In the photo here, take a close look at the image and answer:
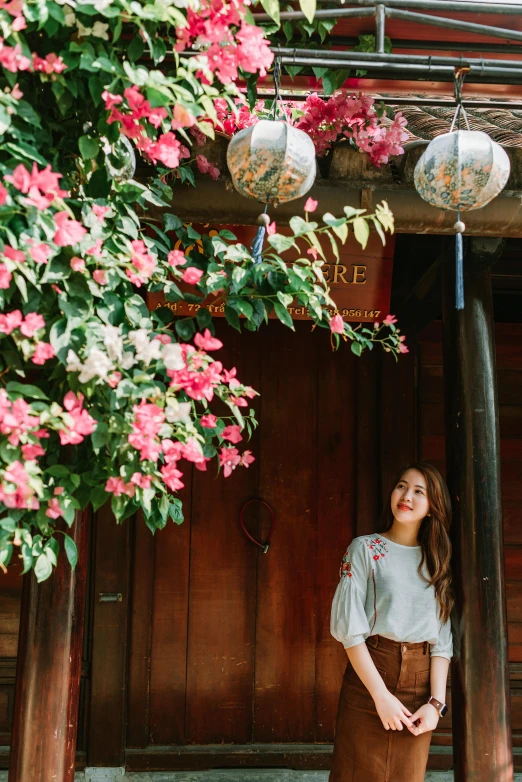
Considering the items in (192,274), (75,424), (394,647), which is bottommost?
(394,647)

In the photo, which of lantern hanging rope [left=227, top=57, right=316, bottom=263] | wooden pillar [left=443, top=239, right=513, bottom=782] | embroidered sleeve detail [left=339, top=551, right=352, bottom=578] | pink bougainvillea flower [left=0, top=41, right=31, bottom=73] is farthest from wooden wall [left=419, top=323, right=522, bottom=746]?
pink bougainvillea flower [left=0, top=41, right=31, bottom=73]

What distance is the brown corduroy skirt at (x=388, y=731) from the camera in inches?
115

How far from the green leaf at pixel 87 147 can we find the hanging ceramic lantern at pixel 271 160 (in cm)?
51

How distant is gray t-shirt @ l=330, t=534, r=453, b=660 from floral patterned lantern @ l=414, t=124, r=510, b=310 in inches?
44.9

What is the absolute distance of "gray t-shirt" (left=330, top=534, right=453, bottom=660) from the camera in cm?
293

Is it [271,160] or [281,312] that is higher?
[271,160]

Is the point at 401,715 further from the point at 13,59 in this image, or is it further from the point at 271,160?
the point at 13,59

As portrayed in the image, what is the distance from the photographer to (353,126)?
9.32 feet

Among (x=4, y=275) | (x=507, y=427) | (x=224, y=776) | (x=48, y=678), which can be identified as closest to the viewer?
(x=4, y=275)

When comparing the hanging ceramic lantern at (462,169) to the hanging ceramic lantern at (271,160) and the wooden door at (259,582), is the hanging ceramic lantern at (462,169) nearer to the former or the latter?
the hanging ceramic lantern at (271,160)

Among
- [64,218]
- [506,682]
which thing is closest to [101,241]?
[64,218]

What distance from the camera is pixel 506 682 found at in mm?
2941

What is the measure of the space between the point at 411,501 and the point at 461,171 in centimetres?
133

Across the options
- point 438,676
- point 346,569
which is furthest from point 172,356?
point 438,676
